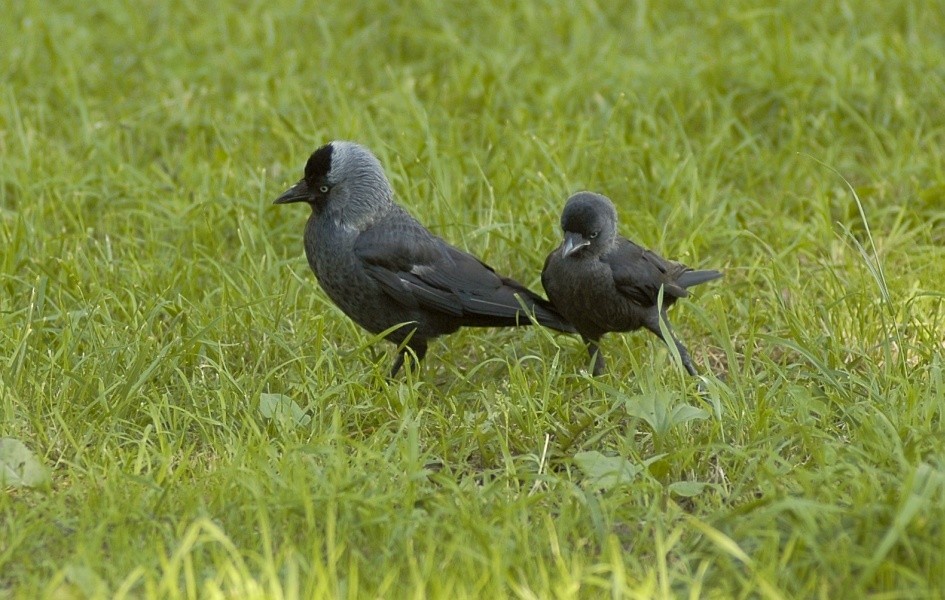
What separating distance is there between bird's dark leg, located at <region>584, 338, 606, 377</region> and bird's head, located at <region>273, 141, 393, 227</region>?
1.06 meters

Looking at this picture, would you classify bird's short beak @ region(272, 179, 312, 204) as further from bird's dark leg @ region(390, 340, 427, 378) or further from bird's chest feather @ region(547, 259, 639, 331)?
bird's chest feather @ region(547, 259, 639, 331)

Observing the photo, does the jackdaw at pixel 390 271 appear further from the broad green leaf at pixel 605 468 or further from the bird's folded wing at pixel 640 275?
the broad green leaf at pixel 605 468

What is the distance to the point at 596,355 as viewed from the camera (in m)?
5.09

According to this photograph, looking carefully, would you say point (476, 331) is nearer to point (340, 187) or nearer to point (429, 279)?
point (429, 279)

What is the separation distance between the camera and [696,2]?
323 inches

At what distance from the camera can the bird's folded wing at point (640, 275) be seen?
5.02m

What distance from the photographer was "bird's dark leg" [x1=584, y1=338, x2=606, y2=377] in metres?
5.09

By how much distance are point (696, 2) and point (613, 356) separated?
371 cm

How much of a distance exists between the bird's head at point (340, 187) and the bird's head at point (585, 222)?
0.89 metres

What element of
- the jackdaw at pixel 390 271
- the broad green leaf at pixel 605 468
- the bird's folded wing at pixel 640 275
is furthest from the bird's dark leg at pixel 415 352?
the broad green leaf at pixel 605 468

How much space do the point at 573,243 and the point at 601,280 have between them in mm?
200

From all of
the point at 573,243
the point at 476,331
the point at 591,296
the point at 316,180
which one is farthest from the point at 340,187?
the point at 591,296

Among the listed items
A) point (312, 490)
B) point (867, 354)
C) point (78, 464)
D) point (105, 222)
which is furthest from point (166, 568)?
point (105, 222)

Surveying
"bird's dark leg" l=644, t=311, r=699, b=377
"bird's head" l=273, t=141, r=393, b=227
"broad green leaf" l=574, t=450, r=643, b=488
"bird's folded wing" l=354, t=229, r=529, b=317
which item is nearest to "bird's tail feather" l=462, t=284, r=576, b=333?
"bird's folded wing" l=354, t=229, r=529, b=317
